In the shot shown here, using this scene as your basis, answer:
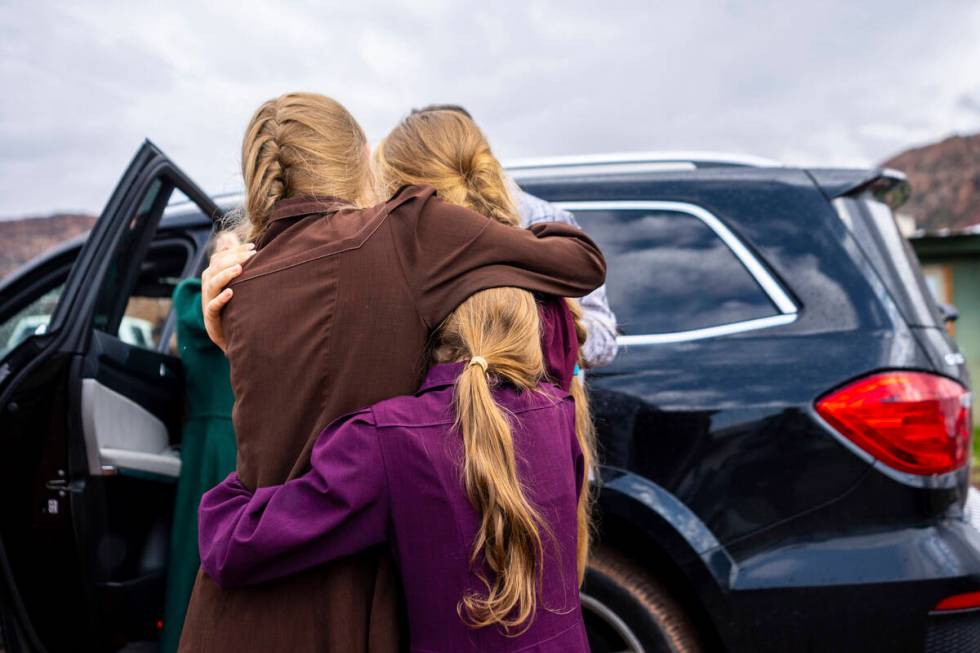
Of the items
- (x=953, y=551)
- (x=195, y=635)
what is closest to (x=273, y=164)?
(x=195, y=635)

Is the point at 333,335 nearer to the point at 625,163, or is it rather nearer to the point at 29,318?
the point at 625,163

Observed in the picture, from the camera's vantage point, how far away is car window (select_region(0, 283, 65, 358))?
10.6 ft

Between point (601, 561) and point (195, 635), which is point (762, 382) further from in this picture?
point (195, 635)

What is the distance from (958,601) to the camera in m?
2.18

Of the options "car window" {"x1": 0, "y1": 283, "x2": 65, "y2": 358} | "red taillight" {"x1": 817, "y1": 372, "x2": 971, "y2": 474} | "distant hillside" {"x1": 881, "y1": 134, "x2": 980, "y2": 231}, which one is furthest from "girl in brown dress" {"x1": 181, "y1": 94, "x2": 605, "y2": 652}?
"distant hillside" {"x1": 881, "y1": 134, "x2": 980, "y2": 231}

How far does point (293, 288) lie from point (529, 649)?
2.49 ft

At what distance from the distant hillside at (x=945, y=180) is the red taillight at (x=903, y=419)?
58795 mm

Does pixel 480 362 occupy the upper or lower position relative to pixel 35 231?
lower

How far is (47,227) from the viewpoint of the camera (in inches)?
175

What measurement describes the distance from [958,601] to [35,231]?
15.2 ft

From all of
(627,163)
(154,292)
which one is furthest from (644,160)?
(154,292)

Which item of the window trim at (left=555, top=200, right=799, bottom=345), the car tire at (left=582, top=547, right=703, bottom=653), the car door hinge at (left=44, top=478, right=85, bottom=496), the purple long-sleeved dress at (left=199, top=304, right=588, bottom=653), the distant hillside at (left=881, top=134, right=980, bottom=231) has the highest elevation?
the distant hillside at (left=881, top=134, right=980, bottom=231)

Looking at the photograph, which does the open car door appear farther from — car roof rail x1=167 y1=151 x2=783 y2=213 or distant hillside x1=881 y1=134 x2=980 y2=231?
distant hillside x1=881 y1=134 x2=980 y2=231

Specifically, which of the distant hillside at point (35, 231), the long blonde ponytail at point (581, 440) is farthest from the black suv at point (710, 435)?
the distant hillside at point (35, 231)
